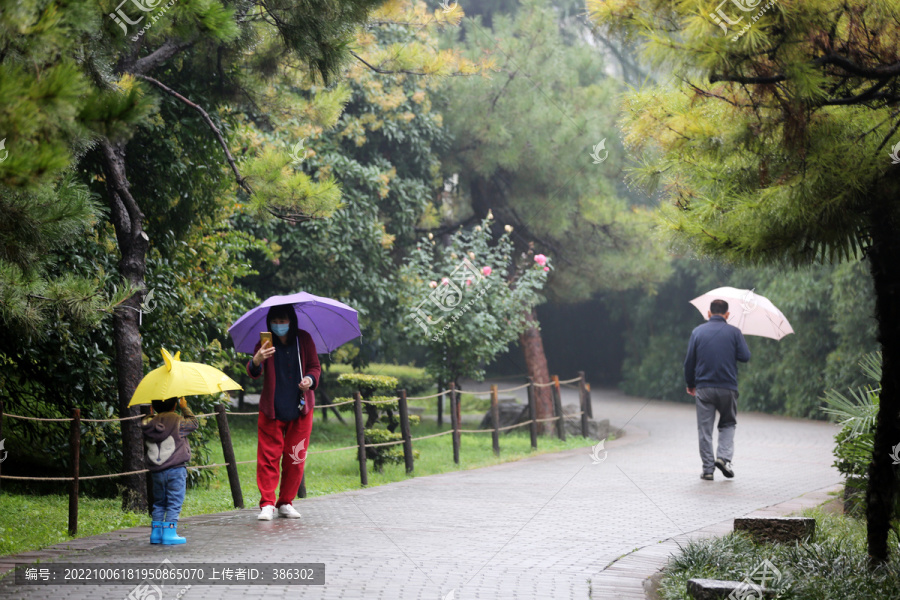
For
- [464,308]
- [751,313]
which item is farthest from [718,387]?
[464,308]

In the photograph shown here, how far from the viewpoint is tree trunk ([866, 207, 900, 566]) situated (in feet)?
15.2

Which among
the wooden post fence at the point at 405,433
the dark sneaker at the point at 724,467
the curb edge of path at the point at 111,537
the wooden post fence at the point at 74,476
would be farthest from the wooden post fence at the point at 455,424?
the wooden post fence at the point at 74,476

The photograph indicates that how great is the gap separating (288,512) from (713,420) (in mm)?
4965

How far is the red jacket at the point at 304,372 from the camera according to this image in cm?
672

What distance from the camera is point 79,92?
312 centimetres

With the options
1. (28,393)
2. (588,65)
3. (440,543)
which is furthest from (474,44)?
(440,543)

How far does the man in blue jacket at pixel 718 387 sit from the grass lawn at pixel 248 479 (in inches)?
126

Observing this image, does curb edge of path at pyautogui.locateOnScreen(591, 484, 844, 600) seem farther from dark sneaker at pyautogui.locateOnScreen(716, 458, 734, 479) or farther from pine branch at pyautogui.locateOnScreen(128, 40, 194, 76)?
pine branch at pyautogui.locateOnScreen(128, 40, 194, 76)

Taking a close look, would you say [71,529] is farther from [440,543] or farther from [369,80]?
[369,80]
